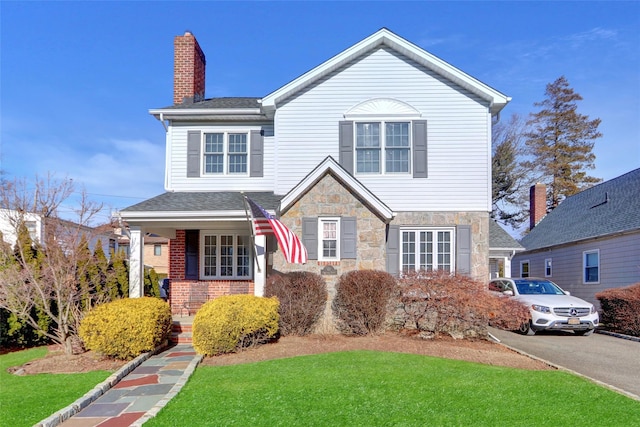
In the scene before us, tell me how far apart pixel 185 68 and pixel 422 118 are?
8.15 meters

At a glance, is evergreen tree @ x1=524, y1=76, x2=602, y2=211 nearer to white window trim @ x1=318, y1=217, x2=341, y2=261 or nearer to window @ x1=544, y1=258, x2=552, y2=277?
window @ x1=544, y1=258, x2=552, y2=277

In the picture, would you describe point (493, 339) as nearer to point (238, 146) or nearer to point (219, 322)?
point (219, 322)

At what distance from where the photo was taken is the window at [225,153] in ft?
48.8

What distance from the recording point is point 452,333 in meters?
11.2

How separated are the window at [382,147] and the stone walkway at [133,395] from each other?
7353 millimetres

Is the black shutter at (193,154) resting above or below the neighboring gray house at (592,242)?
above

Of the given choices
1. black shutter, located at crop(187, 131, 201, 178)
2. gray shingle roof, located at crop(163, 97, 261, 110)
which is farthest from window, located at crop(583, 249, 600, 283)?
black shutter, located at crop(187, 131, 201, 178)

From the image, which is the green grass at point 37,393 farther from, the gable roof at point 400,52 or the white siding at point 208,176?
the gable roof at point 400,52

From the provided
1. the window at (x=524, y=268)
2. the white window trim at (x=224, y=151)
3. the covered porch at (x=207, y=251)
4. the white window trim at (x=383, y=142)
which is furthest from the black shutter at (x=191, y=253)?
the window at (x=524, y=268)

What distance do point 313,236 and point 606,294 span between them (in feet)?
30.5

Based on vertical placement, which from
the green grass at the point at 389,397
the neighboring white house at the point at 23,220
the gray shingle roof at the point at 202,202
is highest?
the gray shingle roof at the point at 202,202

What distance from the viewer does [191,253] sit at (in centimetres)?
1454

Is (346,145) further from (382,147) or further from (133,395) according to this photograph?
(133,395)

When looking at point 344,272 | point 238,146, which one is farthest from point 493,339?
point 238,146
